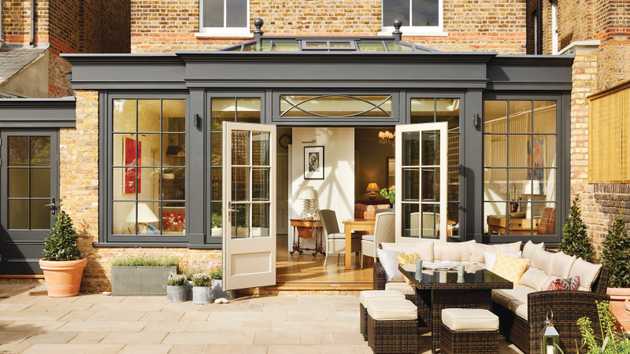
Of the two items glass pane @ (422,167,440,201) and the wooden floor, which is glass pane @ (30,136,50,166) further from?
glass pane @ (422,167,440,201)

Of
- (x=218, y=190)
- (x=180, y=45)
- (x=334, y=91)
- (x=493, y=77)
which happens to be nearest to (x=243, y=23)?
(x=180, y=45)

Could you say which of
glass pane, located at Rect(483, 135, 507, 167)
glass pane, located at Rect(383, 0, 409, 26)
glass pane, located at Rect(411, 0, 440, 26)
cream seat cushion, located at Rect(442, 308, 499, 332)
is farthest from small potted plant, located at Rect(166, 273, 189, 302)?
glass pane, located at Rect(411, 0, 440, 26)

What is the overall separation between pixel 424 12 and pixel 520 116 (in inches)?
116

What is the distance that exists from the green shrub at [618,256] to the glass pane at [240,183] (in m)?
4.63

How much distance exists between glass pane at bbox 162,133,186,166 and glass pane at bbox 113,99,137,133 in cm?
54

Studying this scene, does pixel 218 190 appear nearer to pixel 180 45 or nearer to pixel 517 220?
pixel 180 45

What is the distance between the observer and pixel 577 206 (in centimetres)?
854

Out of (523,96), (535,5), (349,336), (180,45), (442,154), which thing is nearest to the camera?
(349,336)

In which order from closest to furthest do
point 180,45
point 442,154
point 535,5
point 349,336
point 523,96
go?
point 349,336 → point 442,154 → point 523,96 → point 180,45 → point 535,5

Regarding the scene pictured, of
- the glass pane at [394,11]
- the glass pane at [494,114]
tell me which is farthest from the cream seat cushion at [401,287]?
the glass pane at [394,11]

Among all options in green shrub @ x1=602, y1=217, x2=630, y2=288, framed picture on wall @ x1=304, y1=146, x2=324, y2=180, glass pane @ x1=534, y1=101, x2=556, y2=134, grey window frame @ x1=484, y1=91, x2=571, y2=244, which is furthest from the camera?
framed picture on wall @ x1=304, y1=146, x2=324, y2=180

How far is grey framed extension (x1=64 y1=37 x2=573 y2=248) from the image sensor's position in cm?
855

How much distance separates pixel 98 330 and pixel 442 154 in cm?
490

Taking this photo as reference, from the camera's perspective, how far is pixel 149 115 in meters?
8.84
